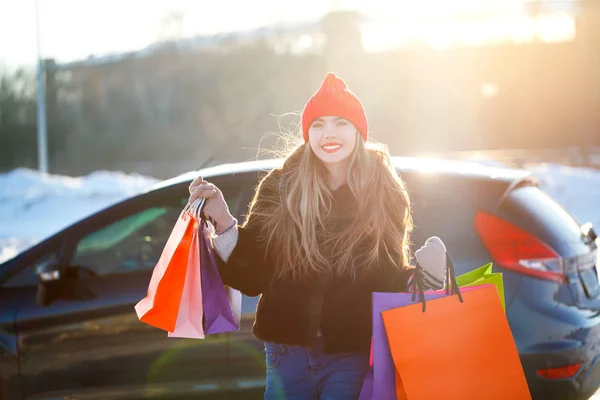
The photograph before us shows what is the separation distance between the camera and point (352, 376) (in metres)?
2.81

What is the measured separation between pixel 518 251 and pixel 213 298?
6.07 feet

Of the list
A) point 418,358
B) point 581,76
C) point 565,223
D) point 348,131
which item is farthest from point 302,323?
point 581,76

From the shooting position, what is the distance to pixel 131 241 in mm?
4699

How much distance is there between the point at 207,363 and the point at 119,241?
914mm

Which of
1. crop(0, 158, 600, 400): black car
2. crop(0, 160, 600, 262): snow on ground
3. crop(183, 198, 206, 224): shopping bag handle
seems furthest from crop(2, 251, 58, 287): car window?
crop(0, 160, 600, 262): snow on ground

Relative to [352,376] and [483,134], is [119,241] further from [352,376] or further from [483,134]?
[483,134]

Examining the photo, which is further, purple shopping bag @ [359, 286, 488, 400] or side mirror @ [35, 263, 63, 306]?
side mirror @ [35, 263, 63, 306]

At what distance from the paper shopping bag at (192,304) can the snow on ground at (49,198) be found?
462 inches

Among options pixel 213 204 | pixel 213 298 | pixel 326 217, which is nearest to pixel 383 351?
pixel 326 217

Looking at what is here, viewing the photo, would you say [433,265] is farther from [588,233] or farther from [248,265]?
[588,233]

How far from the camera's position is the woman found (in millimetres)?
2799

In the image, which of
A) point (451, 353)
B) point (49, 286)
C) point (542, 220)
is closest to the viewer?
point (451, 353)

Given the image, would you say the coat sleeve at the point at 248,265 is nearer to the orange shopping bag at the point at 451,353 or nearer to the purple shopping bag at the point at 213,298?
the purple shopping bag at the point at 213,298

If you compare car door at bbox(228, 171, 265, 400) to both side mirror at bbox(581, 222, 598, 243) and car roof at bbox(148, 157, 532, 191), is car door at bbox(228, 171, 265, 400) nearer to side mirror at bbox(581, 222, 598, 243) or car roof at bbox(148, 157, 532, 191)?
car roof at bbox(148, 157, 532, 191)
